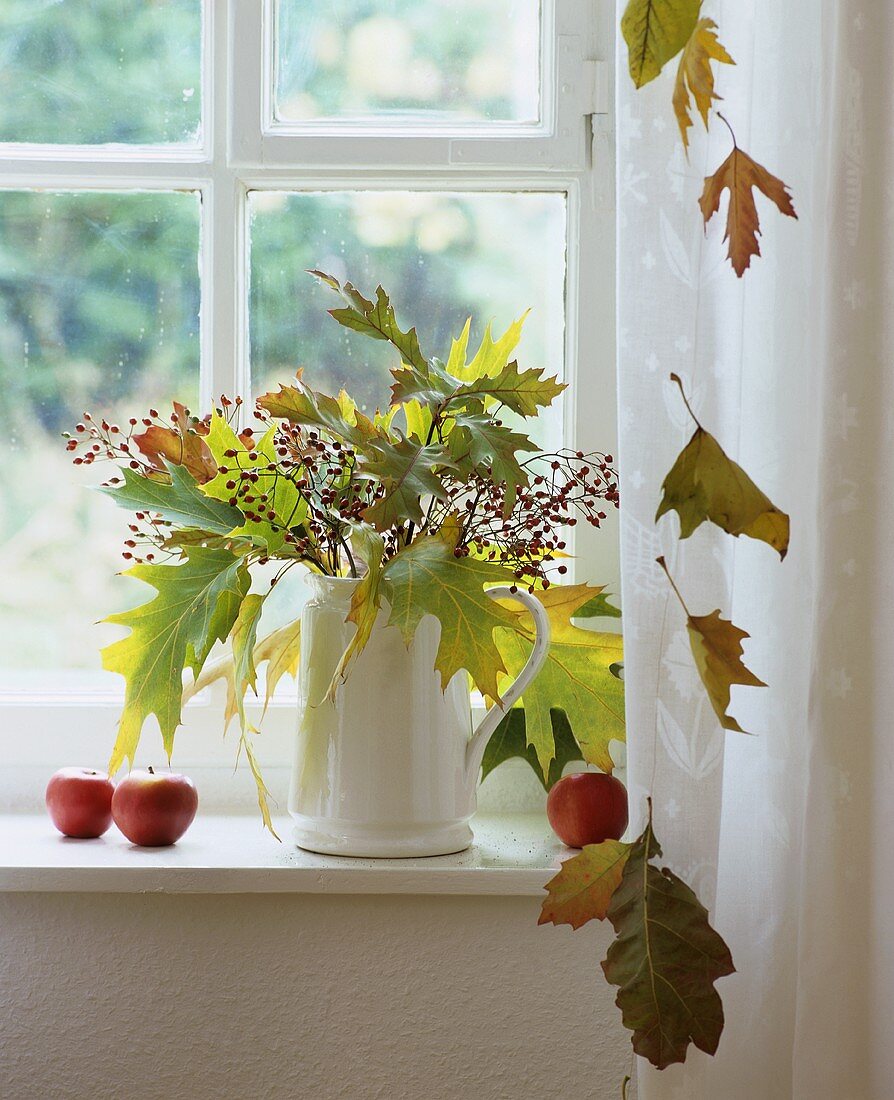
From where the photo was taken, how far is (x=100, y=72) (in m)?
1.19

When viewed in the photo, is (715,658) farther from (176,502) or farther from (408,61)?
(408,61)

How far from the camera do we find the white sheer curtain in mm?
734

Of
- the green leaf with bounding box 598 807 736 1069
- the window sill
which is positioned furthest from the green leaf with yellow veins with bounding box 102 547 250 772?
the green leaf with bounding box 598 807 736 1069

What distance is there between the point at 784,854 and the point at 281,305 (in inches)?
30.1

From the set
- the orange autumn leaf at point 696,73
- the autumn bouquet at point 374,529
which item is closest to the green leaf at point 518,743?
the autumn bouquet at point 374,529

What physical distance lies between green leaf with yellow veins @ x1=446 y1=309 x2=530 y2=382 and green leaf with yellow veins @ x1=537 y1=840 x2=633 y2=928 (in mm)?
481

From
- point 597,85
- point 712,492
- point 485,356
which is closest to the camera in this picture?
point 712,492

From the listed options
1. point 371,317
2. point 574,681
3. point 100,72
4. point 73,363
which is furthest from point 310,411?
point 100,72

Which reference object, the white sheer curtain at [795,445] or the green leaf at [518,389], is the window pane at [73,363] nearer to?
the green leaf at [518,389]

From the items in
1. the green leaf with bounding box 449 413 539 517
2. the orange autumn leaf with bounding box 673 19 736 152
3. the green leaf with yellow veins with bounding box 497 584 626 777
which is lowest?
the green leaf with yellow veins with bounding box 497 584 626 777

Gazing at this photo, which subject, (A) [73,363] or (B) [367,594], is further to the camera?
(A) [73,363]

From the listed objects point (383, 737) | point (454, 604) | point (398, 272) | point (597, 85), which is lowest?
point (383, 737)

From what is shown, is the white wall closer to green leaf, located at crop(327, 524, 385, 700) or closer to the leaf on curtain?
green leaf, located at crop(327, 524, 385, 700)

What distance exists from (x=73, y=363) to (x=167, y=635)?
44 cm
